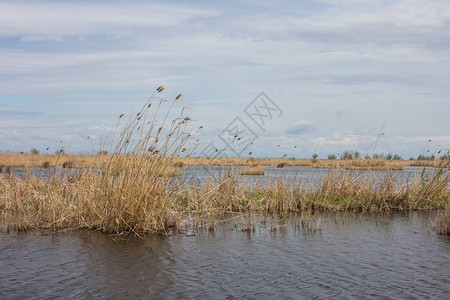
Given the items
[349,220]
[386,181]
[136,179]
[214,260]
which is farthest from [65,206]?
[386,181]

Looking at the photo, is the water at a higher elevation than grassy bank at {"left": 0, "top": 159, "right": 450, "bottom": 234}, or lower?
lower

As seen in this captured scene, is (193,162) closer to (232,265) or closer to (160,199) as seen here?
(160,199)

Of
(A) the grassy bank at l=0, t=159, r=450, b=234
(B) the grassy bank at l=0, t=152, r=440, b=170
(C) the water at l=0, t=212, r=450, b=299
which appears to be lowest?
(C) the water at l=0, t=212, r=450, b=299

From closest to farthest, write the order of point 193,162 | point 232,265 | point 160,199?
point 232,265 → point 160,199 → point 193,162

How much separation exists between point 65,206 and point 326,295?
220 inches

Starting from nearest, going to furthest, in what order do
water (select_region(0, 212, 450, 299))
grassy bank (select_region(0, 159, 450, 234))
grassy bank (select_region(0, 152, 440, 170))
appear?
water (select_region(0, 212, 450, 299)), grassy bank (select_region(0, 159, 450, 234)), grassy bank (select_region(0, 152, 440, 170))

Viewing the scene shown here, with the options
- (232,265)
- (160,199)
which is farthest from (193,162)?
(232,265)

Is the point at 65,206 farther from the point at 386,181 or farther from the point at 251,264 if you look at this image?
the point at 386,181

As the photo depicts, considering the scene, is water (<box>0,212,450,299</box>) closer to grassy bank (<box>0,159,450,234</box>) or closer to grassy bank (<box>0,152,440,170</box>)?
grassy bank (<box>0,159,450,234</box>)

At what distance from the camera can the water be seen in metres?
4.44

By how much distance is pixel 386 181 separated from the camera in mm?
10828

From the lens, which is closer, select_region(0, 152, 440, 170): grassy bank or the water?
the water

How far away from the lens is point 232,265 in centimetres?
540

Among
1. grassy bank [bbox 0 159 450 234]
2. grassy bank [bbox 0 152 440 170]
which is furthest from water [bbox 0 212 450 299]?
grassy bank [bbox 0 152 440 170]
